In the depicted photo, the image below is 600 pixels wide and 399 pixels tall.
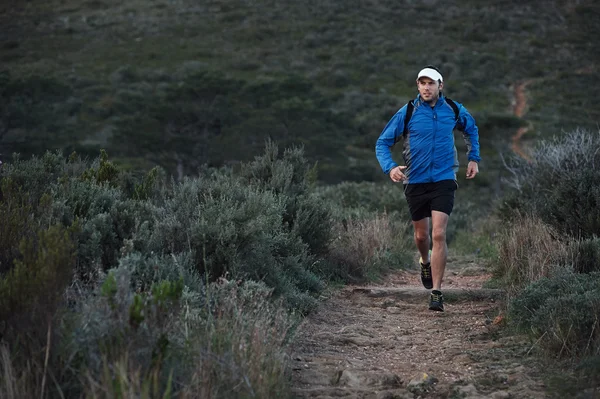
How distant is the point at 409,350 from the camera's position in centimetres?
514

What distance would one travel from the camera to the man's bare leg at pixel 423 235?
6.74 m

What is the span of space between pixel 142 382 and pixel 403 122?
3843 mm

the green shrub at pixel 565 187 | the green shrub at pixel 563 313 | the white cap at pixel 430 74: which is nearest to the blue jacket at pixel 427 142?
the white cap at pixel 430 74

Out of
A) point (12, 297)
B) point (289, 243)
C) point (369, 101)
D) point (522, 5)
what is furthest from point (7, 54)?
point (12, 297)

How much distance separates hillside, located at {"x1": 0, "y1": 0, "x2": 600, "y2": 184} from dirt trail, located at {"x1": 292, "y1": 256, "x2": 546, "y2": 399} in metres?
18.2

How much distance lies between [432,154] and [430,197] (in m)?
0.38

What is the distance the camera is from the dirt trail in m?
4.11

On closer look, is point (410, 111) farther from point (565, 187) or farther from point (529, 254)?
point (565, 187)

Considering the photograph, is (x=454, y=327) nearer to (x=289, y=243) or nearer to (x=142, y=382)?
(x=289, y=243)

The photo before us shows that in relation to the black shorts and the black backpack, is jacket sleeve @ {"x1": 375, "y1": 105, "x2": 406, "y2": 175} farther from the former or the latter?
the black shorts

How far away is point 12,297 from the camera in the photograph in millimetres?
3438

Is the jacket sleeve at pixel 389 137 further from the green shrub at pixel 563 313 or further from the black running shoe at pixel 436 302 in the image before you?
the green shrub at pixel 563 313

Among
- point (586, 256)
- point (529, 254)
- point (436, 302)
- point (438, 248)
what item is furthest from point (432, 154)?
point (586, 256)

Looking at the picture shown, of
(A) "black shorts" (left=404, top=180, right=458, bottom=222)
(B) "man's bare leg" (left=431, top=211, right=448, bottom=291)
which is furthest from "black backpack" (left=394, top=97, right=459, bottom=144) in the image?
(B) "man's bare leg" (left=431, top=211, right=448, bottom=291)
